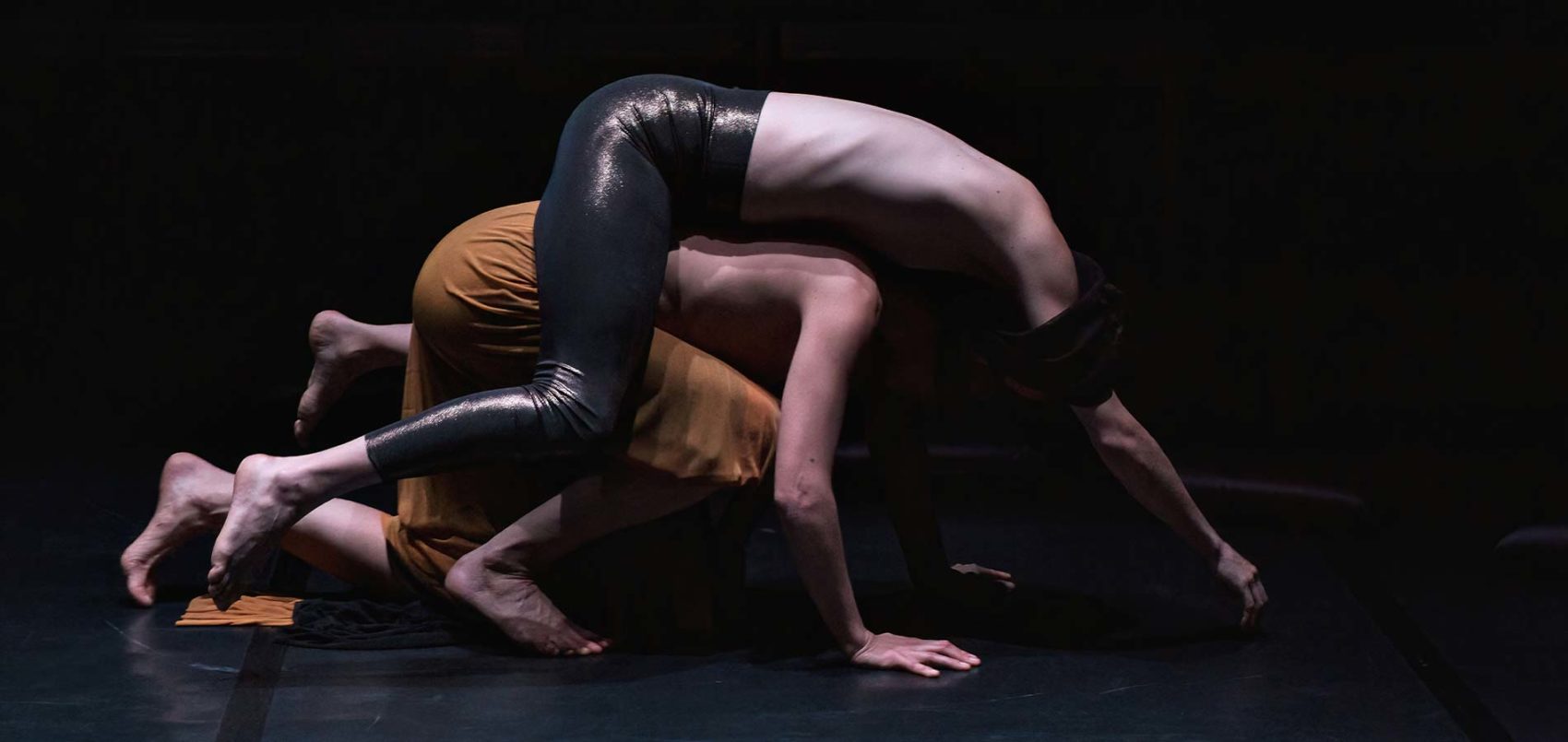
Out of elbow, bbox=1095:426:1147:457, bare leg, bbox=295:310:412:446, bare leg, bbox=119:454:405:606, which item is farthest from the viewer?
bare leg, bbox=295:310:412:446

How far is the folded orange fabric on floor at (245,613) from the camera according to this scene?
3.00 metres

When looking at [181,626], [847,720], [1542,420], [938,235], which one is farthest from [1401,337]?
[181,626]

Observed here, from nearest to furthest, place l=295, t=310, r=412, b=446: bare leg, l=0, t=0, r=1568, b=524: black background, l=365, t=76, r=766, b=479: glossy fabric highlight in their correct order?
1. l=365, t=76, r=766, b=479: glossy fabric highlight
2. l=295, t=310, r=412, b=446: bare leg
3. l=0, t=0, r=1568, b=524: black background

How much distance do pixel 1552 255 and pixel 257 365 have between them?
122 inches

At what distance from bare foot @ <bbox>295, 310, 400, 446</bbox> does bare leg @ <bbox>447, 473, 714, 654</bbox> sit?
56 centimetres

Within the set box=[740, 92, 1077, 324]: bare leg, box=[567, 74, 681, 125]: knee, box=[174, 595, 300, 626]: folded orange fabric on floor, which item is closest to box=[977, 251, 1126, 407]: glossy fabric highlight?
box=[740, 92, 1077, 324]: bare leg

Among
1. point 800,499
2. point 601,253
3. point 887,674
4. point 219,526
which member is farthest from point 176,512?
point 887,674

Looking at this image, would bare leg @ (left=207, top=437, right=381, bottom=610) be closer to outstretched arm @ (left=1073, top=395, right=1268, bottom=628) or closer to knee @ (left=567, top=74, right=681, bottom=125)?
knee @ (left=567, top=74, right=681, bottom=125)

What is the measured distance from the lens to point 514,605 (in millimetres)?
2865

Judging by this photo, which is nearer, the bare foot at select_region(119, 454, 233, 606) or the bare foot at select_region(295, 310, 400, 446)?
the bare foot at select_region(119, 454, 233, 606)

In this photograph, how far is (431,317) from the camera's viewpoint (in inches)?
114

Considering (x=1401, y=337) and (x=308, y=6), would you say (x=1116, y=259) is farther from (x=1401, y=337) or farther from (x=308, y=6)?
(x=308, y=6)

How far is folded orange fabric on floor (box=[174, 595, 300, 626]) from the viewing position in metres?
3.00

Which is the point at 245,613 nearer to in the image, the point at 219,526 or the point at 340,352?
the point at 219,526
